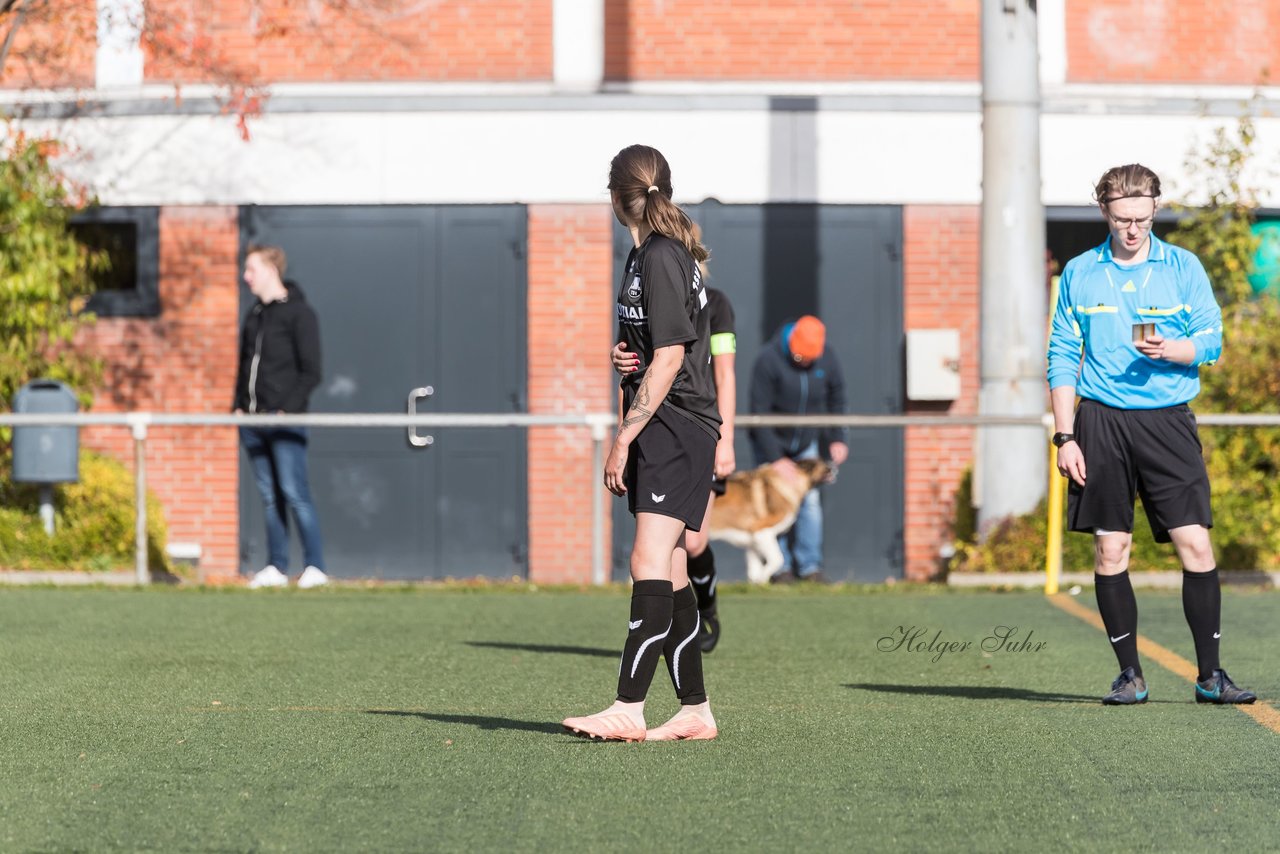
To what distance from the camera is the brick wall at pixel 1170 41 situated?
16344mm

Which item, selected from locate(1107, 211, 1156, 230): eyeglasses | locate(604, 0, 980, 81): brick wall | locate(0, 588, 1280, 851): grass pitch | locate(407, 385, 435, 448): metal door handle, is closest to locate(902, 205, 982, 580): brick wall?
locate(604, 0, 980, 81): brick wall

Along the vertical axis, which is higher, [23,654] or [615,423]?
[615,423]

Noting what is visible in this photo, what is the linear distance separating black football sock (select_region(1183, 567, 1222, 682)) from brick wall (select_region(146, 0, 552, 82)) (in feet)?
32.6

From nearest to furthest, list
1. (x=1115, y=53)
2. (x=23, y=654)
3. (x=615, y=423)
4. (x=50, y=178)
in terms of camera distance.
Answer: (x=23, y=654)
(x=615, y=423)
(x=50, y=178)
(x=1115, y=53)

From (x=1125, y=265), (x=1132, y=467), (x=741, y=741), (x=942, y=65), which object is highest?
(x=942, y=65)

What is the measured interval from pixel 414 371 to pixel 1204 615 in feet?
31.4

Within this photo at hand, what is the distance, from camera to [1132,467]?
7.02m

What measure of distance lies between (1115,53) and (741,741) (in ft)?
37.8

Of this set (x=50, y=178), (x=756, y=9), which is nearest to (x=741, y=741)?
(x=50, y=178)

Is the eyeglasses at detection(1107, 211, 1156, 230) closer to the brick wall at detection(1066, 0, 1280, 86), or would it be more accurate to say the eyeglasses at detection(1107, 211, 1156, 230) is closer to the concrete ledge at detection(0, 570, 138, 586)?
the concrete ledge at detection(0, 570, 138, 586)

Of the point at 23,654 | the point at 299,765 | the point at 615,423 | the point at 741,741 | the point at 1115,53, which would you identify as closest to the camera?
the point at 299,765

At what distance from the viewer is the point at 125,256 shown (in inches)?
629

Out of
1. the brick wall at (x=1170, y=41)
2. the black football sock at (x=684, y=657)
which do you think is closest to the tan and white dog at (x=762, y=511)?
the brick wall at (x=1170, y=41)

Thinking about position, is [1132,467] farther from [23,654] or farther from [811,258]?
[811,258]
